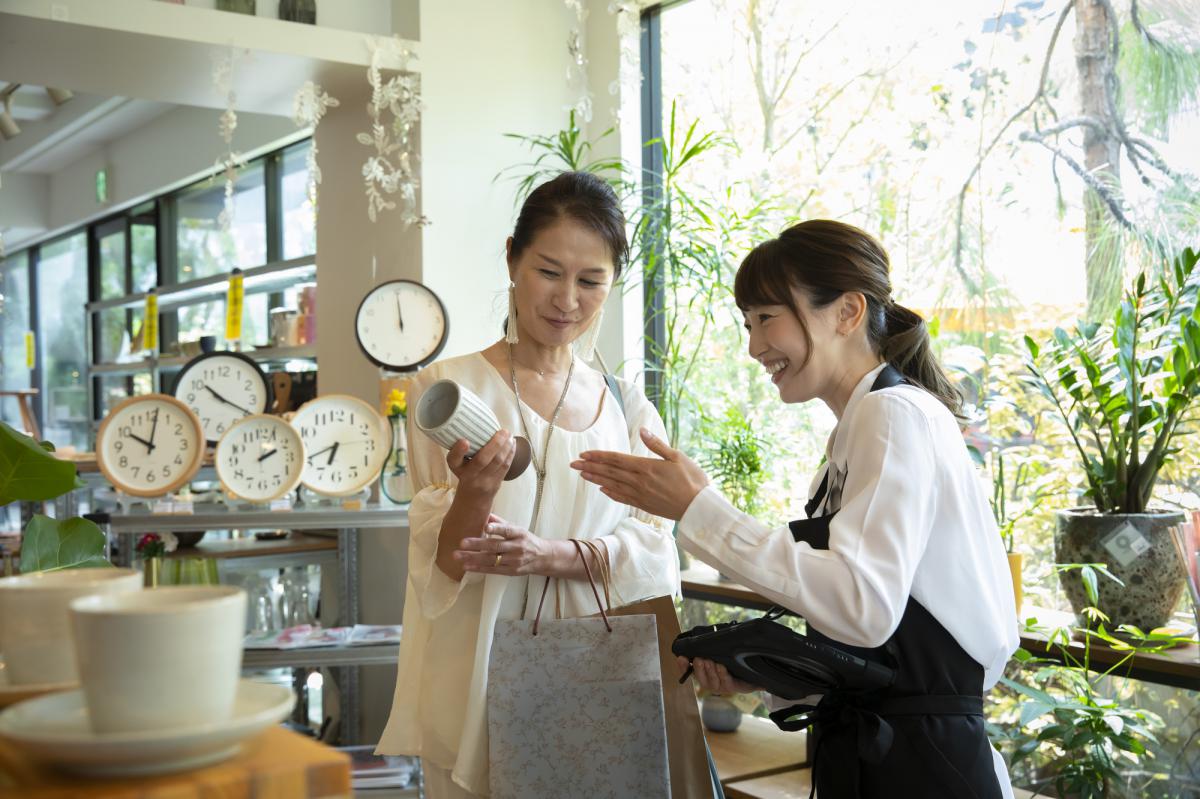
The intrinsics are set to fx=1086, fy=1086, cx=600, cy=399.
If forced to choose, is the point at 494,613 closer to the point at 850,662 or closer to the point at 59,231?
the point at 850,662

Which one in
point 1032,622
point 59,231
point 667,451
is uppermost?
point 59,231

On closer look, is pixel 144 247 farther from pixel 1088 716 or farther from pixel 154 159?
pixel 1088 716

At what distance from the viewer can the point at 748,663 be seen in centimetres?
135

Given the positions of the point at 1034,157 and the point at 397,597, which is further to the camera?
the point at 397,597

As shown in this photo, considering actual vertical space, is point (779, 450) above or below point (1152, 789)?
above

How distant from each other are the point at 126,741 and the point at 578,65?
3669 millimetres

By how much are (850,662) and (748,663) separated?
13 cm

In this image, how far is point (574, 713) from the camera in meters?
1.50

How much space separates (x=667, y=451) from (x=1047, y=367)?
171cm

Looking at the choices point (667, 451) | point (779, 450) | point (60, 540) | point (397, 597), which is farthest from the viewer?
point (397, 597)

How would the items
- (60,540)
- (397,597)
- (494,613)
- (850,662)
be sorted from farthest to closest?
1. (397,597)
2. (494,613)
3. (850,662)
4. (60,540)

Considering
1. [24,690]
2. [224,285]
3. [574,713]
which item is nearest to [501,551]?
[574,713]

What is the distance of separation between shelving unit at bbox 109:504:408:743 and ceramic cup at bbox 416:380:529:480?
1.97m

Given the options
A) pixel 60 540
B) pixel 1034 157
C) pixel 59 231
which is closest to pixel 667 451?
pixel 60 540
